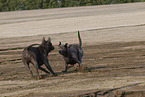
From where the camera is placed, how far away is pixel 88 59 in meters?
11.6

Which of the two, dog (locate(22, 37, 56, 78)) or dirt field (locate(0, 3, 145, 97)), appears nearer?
dirt field (locate(0, 3, 145, 97))

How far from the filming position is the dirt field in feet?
25.1

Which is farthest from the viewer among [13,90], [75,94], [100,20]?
[100,20]

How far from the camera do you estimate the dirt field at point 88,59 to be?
764 cm

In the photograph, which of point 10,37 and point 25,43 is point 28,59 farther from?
point 10,37

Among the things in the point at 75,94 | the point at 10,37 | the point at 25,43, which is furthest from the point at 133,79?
the point at 10,37

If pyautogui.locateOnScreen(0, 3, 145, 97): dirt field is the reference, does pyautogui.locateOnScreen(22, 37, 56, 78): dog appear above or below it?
A: above

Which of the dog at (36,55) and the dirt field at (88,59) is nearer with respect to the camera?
the dirt field at (88,59)

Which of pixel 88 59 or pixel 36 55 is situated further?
pixel 88 59

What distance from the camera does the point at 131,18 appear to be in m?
23.2

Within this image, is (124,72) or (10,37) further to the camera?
(10,37)

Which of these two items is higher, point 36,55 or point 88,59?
point 36,55

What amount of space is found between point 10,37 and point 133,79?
1193 centimetres

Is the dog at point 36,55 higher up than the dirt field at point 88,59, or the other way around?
the dog at point 36,55
